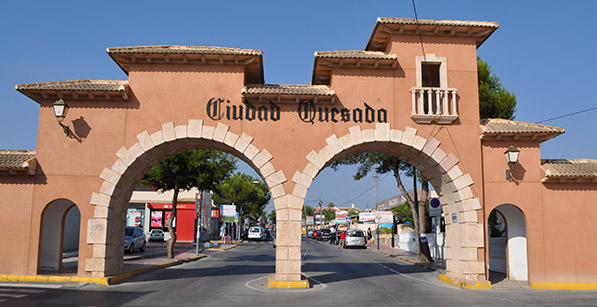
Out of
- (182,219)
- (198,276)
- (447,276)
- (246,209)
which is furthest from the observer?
(246,209)

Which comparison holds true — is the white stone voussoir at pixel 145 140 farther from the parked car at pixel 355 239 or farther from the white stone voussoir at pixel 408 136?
the parked car at pixel 355 239

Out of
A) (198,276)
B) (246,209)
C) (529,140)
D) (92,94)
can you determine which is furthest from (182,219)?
(529,140)

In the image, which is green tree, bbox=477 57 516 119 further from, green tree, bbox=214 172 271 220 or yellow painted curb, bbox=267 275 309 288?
green tree, bbox=214 172 271 220

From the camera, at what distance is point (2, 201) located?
13594 millimetres

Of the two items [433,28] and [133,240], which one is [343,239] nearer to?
[133,240]

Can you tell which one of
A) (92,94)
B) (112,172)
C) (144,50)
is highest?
(144,50)

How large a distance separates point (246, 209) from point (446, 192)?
52031 millimetres

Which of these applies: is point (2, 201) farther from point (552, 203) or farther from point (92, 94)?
point (552, 203)

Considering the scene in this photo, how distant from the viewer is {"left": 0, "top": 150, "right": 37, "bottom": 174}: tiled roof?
13.3 m

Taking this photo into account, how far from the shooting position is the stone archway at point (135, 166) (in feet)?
44.1

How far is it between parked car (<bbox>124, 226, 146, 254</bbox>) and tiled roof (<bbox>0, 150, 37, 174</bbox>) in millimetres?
11701

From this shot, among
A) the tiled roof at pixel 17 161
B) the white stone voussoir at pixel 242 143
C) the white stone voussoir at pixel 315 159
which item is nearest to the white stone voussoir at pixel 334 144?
the white stone voussoir at pixel 315 159

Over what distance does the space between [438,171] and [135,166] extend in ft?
31.1

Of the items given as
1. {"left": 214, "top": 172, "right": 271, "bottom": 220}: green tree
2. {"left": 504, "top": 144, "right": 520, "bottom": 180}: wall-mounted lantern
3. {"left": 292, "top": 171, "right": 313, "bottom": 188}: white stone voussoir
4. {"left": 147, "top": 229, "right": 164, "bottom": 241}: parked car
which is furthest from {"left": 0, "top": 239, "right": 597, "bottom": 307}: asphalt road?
{"left": 214, "top": 172, "right": 271, "bottom": 220}: green tree
